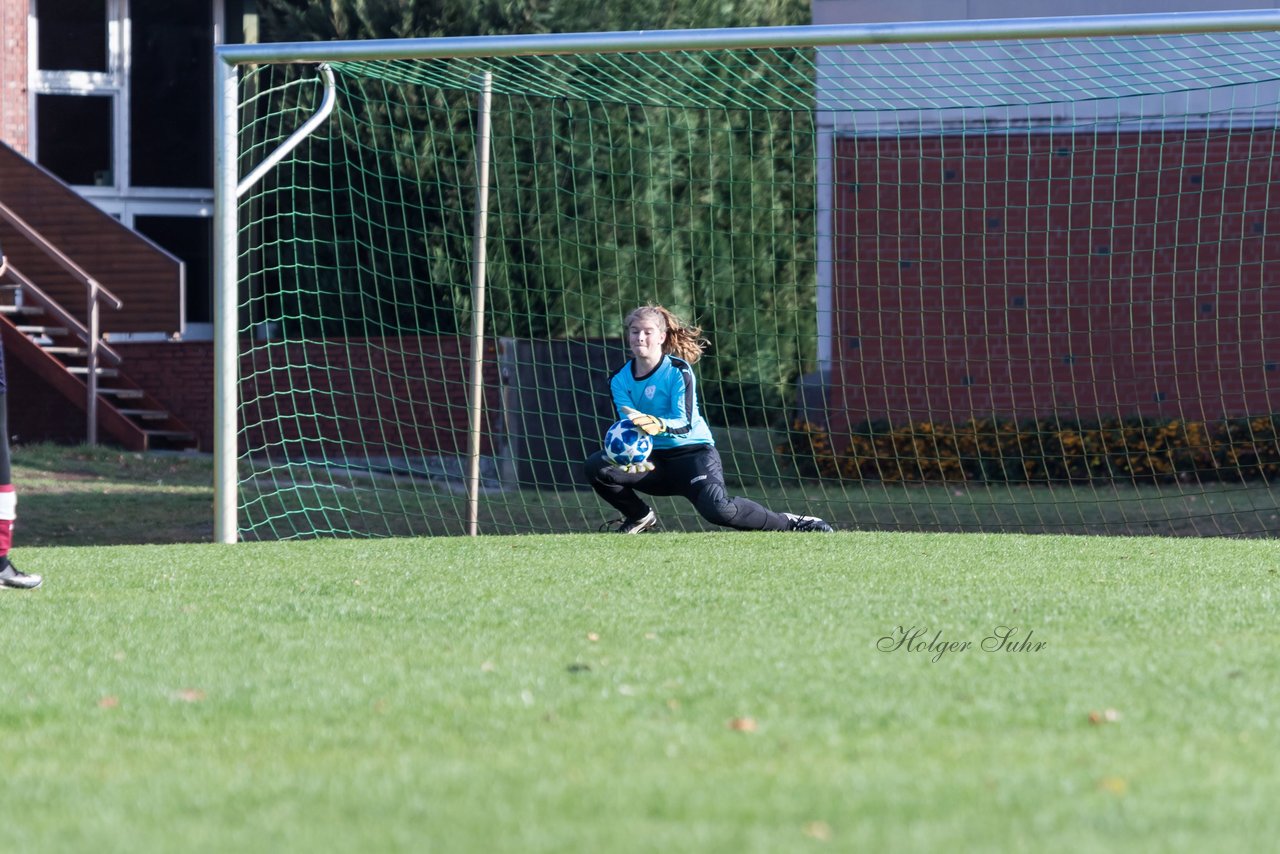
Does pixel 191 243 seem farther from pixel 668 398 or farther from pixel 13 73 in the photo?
pixel 668 398

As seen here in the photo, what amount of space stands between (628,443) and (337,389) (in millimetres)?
8782

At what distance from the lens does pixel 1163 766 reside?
3164mm

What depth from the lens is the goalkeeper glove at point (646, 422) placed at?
7723mm

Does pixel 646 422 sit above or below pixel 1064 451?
above

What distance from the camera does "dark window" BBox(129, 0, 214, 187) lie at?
19.3 metres

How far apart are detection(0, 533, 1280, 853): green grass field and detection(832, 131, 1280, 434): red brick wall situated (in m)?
7.25

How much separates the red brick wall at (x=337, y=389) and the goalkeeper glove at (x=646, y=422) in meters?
6.67

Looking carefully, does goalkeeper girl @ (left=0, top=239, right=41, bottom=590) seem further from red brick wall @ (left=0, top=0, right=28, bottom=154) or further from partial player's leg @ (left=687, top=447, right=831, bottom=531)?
red brick wall @ (left=0, top=0, right=28, bottom=154)

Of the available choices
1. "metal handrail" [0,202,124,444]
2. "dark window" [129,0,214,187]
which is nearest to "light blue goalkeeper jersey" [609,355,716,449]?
"metal handrail" [0,202,124,444]

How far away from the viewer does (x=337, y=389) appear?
629 inches

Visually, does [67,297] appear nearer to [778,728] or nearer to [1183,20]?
[1183,20]

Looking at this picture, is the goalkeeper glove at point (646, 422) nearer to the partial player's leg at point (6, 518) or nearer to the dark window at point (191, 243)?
the partial player's leg at point (6, 518)

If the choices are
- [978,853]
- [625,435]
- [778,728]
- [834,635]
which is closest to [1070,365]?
[625,435]

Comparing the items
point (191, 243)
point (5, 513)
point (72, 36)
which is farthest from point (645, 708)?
point (72, 36)
